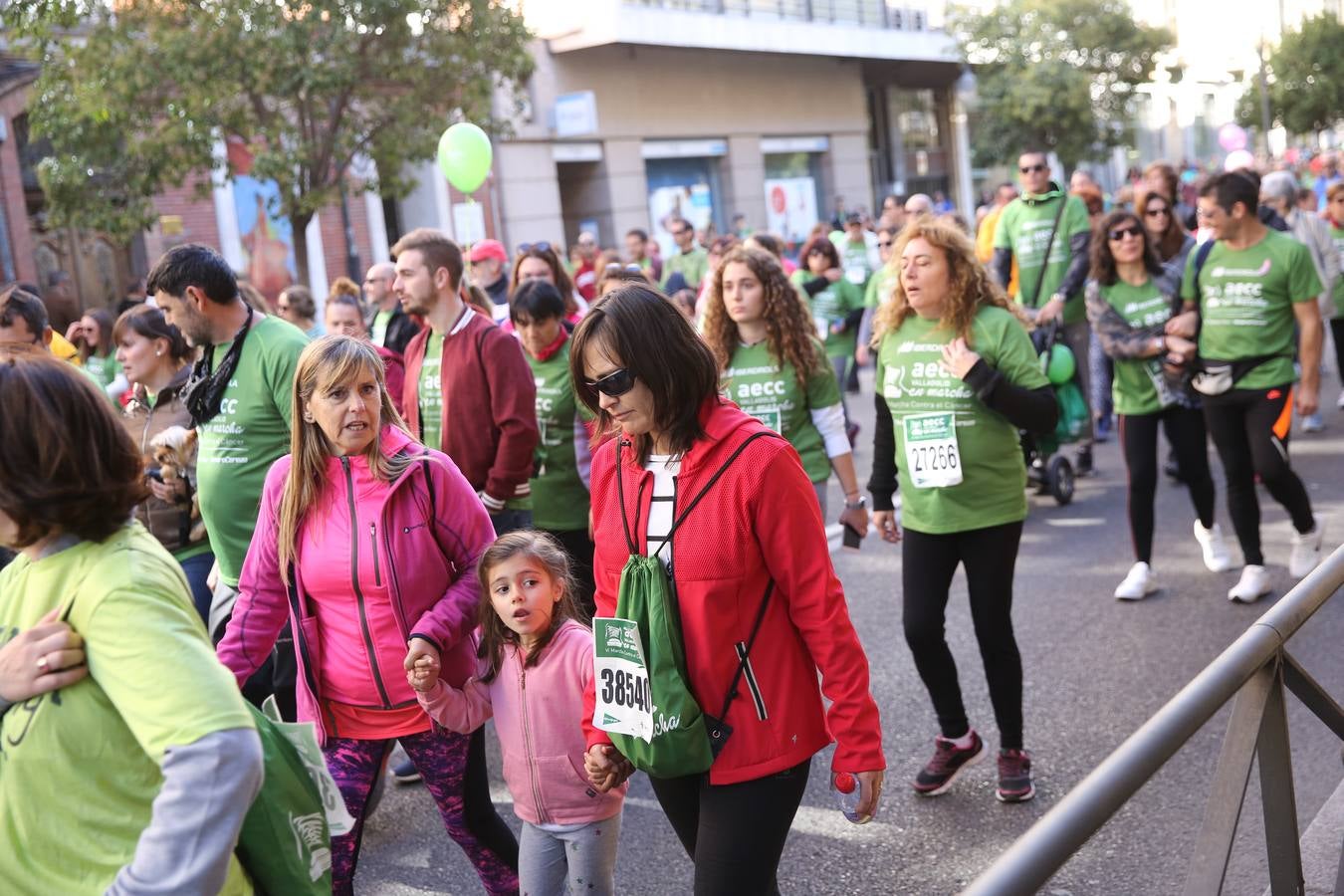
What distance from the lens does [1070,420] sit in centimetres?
907

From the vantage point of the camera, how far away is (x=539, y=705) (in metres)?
3.41

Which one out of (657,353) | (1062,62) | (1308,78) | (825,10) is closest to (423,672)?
(657,353)

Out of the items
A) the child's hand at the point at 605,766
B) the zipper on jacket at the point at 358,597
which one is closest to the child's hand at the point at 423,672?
the zipper on jacket at the point at 358,597

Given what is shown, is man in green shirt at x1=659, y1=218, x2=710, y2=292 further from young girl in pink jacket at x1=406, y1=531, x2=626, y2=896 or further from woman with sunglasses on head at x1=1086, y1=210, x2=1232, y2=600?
young girl in pink jacket at x1=406, y1=531, x2=626, y2=896

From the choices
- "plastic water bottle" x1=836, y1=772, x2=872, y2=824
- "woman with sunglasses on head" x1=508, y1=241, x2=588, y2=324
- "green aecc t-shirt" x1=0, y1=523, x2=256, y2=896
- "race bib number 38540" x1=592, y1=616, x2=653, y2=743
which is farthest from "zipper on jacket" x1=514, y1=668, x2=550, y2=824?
"woman with sunglasses on head" x1=508, y1=241, x2=588, y2=324

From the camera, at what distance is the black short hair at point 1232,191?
21.4 feet

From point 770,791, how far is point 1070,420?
6724mm

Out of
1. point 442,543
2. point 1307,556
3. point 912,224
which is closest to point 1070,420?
point 1307,556

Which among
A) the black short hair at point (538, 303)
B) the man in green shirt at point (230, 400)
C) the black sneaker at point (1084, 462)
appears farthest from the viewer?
the black sneaker at point (1084, 462)

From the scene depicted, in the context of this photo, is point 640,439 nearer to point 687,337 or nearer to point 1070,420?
point 687,337

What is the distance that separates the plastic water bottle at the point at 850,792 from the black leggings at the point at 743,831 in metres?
0.07

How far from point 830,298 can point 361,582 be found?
8.95 m

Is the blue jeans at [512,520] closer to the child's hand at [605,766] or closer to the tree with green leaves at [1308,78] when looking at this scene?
the child's hand at [605,766]

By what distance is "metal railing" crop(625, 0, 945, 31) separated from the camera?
30.7 m
